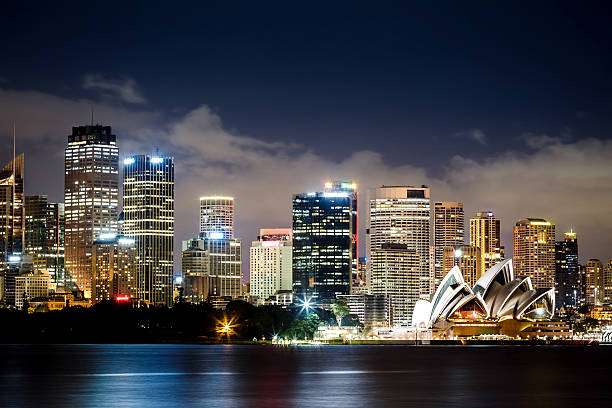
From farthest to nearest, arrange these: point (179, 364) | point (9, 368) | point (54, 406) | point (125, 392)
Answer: point (179, 364), point (9, 368), point (125, 392), point (54, 406)

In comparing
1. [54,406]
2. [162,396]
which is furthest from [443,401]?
[54,406]

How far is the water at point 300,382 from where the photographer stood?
269ft

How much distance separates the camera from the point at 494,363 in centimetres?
14550

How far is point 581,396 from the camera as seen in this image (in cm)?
8862

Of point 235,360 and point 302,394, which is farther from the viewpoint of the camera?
point 235,360

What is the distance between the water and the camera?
82.1 meters

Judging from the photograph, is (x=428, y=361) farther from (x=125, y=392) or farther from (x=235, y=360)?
(x=125, y=392)

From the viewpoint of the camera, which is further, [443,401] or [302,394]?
[302,394]

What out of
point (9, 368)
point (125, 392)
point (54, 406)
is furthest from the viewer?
point (9, 368)

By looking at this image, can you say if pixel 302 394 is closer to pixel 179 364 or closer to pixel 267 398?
pixel 267 398

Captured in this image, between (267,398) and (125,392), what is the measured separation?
13.7 metres

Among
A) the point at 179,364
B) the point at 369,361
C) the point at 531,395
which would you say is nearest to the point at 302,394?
the point at 531,395

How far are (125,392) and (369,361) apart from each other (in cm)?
6589

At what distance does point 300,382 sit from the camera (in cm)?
10188
